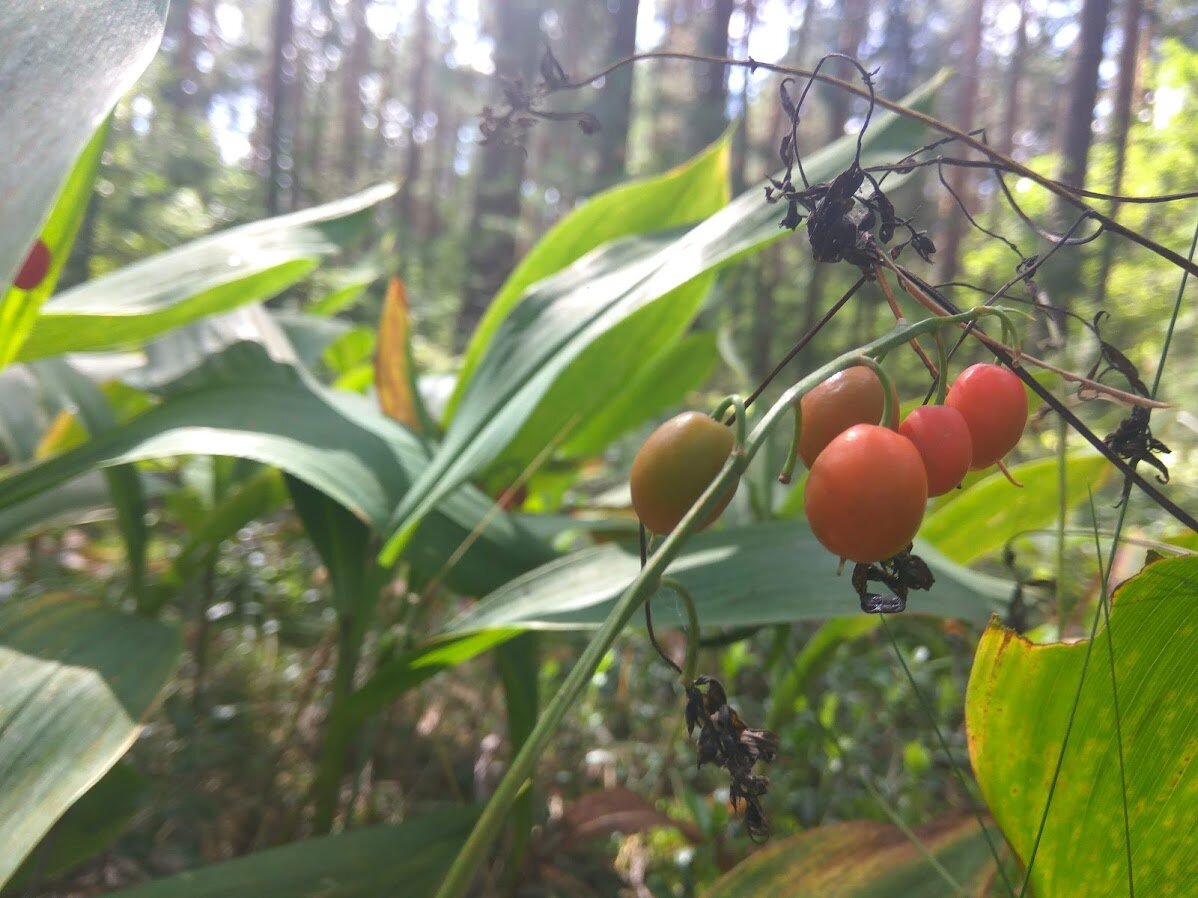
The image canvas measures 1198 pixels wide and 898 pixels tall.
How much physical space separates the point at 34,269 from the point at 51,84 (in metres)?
0.42

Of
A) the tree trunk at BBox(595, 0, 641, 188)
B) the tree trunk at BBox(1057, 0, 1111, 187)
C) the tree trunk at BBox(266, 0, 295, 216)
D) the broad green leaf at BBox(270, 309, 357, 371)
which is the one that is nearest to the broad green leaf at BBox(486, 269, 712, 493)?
the broad green leaf at BBox(270, 309, 357, 371)

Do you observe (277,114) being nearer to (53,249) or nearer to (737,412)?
(53,249)

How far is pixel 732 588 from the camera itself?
61 centimetres

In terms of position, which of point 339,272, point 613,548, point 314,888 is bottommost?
point 314,888

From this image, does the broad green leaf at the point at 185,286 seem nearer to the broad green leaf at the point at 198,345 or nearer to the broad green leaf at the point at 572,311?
the broad green leaf at the point at 198,345

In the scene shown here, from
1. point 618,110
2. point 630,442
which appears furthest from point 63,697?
point 618,110

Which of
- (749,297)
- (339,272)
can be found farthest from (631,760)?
(749,297)

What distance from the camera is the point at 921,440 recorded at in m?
0.29

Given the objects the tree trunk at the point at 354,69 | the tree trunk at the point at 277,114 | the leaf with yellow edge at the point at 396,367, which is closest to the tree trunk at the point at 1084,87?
the leaf with yellow edge at the point at 396,367

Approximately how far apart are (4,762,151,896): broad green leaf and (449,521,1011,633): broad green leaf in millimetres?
356

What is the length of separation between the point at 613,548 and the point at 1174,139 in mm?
2850

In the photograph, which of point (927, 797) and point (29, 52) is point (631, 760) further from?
point (29, 52)

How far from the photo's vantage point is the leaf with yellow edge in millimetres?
996

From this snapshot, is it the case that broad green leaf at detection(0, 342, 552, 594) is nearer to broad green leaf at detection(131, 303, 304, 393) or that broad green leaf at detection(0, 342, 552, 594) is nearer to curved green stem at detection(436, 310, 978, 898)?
broad green leaf at detection(131, 303, 304, 393)
